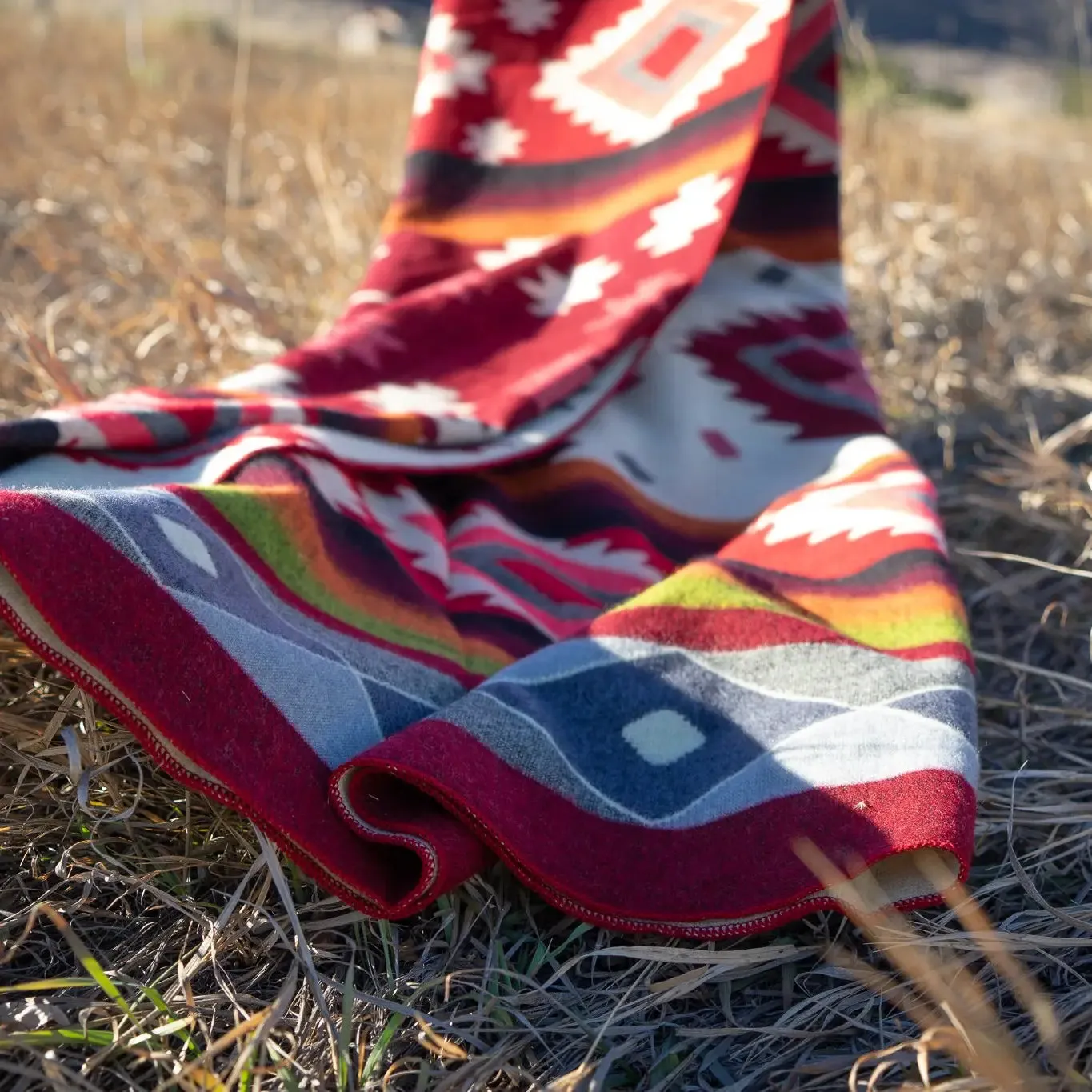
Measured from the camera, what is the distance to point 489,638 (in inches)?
42.8

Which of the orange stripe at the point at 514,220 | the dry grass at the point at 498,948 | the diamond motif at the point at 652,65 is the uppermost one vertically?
the diamond motif at the point at 652,65

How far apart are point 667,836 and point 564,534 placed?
1.67 ft

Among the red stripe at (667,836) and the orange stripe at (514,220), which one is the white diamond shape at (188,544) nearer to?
the red stripe at (667,836)

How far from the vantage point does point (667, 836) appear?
852mm

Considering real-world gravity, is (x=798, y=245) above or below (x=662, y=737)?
above

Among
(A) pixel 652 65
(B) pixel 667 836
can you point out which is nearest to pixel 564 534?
(B) pixel 667 836

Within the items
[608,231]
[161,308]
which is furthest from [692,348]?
[161,308]

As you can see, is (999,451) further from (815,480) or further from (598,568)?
(598,568)

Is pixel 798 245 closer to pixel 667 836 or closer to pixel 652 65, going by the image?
pixel 652 65

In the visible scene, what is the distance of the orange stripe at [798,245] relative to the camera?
1.56m

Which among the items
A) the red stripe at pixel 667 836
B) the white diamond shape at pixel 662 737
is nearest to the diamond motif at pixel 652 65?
the white diamond shape at pixel 662 737

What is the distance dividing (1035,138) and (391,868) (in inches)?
199

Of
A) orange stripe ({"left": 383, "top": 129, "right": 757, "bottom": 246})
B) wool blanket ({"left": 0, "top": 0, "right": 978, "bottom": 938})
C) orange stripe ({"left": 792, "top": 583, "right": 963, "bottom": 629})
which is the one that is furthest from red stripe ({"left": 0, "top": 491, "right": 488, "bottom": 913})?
orange stripe ({"left": 383, "top": 129, "right": 757, "bottom": 246})

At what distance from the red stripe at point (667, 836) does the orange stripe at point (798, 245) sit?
92 centimetres
